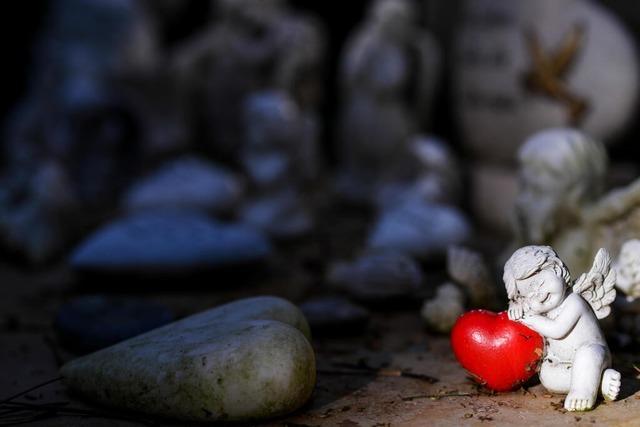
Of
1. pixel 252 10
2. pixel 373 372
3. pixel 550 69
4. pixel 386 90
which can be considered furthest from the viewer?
pixel 252 10

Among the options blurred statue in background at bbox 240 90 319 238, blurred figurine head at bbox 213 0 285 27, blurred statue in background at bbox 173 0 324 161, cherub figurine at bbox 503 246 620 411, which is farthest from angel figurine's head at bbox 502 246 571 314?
blurred figurine head at bbox 213 0 285 27

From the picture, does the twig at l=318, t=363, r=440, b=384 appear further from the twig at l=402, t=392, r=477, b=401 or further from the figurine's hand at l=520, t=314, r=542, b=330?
the figurine's hand at l=520, t=314, r=542, b=330

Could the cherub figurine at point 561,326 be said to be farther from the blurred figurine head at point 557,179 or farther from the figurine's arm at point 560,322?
the blurred figurine head at point 557,179

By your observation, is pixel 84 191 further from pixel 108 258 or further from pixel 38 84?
pixel 108 258

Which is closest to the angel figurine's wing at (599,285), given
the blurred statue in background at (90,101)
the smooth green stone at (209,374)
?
the smooth green stone at (209,374)

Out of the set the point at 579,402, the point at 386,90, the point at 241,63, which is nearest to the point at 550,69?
the point at 386,90

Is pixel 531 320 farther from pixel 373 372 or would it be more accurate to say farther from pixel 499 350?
pixel 373 372

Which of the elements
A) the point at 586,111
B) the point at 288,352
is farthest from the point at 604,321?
the point at 586,111
